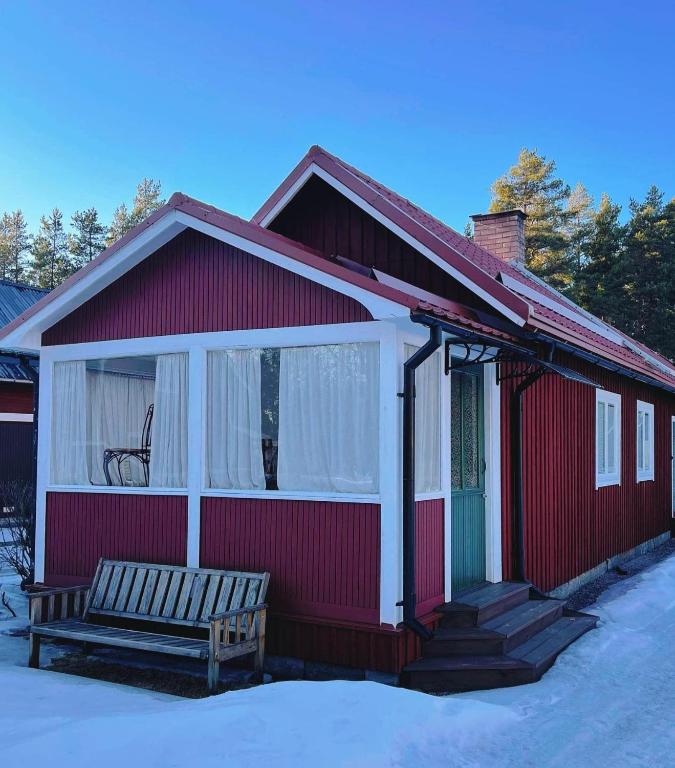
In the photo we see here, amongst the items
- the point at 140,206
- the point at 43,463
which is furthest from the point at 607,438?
the point at 140,206

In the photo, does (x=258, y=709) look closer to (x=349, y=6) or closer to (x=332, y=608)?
(x=332, y=608)

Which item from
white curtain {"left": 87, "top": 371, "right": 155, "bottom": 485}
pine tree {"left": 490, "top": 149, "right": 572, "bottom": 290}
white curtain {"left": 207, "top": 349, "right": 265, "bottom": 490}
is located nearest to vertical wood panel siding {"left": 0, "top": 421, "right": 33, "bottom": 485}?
white curtain {"left": 87, "top": 371, "right": 155, "bottom": 485}

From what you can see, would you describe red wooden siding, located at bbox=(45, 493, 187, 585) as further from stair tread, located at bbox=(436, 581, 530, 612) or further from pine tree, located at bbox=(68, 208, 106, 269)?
pine tree, located at bbox=(68, 208, 106, 269)

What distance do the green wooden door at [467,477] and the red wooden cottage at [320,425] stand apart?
0.03 meters

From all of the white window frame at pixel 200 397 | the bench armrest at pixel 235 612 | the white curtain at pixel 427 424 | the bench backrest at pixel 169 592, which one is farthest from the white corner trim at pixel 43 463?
the white curtain at pixel 427 424

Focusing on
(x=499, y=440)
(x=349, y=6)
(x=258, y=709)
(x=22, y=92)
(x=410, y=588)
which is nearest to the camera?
(x=258, y=709)

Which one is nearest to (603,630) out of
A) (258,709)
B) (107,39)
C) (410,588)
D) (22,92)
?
(410,588)

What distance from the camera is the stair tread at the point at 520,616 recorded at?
6.53 meters

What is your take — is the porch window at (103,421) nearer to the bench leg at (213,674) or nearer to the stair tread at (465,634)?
the bench leg at (213,674)

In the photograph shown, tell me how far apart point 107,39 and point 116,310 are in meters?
12.3

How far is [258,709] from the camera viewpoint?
4.62 m

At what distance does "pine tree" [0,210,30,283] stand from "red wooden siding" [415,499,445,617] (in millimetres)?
46656

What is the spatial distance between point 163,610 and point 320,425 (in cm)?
208

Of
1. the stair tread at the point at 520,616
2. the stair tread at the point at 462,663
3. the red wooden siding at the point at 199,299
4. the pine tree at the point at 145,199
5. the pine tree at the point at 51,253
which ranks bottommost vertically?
the stair tread at the point at 462,663
